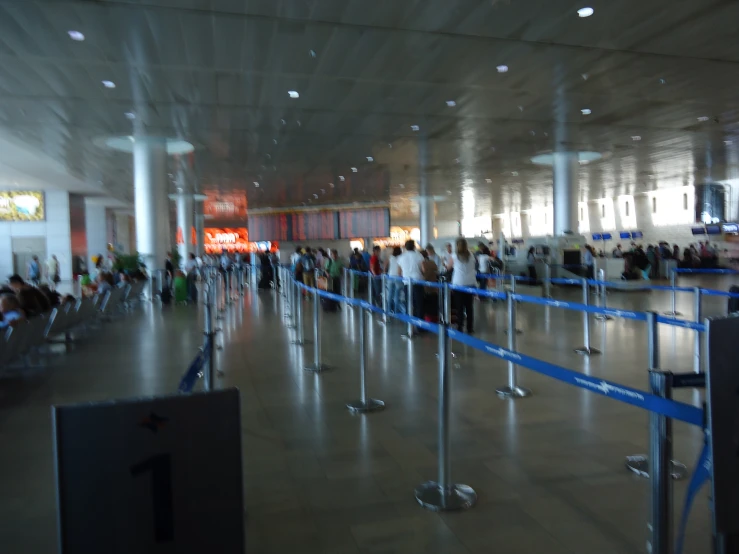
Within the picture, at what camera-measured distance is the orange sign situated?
35.9m

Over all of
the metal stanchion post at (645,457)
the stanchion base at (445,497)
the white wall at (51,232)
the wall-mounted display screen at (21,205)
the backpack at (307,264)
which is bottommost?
the stanchion base at (445,497)

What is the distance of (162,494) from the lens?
2057 millimetres

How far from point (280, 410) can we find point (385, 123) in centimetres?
1258

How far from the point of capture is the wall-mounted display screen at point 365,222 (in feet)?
142

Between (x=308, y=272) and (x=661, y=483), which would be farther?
(x=308, y=272)

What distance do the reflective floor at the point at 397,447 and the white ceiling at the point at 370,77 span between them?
5.49 meters

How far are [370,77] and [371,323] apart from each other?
546 cm

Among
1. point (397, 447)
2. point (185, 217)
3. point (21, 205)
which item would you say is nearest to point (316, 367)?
point (397, 447)

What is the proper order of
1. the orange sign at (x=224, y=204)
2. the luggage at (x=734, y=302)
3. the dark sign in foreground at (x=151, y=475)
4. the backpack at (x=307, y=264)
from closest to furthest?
the dark sign in foreground at (x=151, y=475) < the luggage at (x=734, y=302) < the backpack at (x=307, y=264) < the orange sign at (x=224, y=204)

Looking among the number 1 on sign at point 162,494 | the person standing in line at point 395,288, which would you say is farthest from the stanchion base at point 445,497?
the person standing in line at point 395,288

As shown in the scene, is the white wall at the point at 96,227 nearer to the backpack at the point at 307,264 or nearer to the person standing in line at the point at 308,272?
the backpack at the point at 307,264

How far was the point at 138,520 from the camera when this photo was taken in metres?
2.03

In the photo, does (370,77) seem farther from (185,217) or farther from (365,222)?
(365,222)

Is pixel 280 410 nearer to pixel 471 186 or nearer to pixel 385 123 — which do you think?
pixel 385 123
